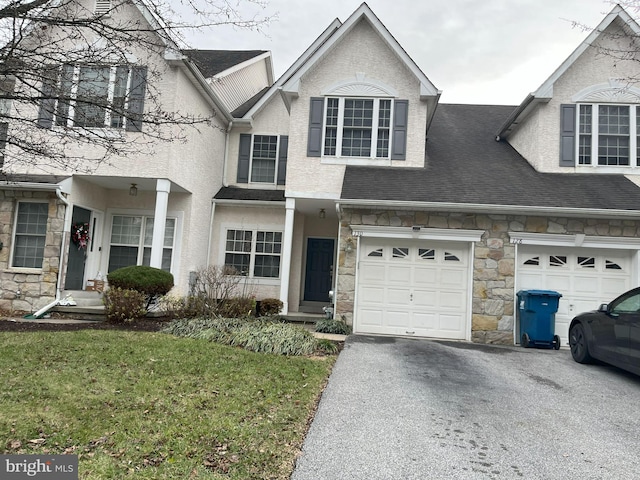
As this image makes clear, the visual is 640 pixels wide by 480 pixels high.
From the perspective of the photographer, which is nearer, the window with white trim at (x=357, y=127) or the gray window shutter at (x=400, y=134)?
the gray window shutter at (x=400, y=134)

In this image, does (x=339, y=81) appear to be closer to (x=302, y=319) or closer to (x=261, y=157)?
(x=261, y=157)

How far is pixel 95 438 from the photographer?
3.71 m

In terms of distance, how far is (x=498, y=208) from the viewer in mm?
9820

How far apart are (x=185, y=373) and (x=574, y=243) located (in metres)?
8.66

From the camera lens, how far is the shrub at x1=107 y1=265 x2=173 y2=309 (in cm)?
979

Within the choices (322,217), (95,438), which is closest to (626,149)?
(322,217)

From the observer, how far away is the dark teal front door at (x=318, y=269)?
549 inches

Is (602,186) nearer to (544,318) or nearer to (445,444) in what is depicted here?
(544,318)

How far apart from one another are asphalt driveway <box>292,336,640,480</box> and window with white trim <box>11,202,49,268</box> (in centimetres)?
846

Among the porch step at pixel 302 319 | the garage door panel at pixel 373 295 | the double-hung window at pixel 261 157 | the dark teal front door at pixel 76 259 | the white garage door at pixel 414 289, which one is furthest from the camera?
the double-hung window at pixel 261 157

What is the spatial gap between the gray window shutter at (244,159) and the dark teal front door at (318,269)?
9.48ft

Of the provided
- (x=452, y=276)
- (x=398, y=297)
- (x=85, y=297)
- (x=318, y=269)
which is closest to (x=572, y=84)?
(x=452, y=276)

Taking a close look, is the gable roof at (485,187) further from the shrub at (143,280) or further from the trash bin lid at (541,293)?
the shrub at (143,280)

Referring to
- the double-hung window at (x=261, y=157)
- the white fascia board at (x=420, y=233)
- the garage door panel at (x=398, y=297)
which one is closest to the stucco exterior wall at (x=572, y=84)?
the white fascia board at (x=420, y=233)
